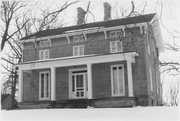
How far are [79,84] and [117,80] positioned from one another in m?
2.69

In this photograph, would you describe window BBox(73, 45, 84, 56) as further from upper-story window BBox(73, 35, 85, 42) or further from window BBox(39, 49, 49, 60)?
window BBox(39, 49, 49, 60)

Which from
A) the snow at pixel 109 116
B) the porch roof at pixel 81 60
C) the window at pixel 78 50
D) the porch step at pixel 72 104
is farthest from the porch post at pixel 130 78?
the window at pixel 78 50

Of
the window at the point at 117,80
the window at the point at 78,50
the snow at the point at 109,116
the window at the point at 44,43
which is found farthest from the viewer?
the window at the point at 44,43

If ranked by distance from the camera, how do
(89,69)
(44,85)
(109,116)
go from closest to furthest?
(109,116)
(89,69)
(44,85)

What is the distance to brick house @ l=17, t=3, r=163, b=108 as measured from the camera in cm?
1605

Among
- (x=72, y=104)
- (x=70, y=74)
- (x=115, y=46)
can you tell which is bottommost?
(x=72, y=104)

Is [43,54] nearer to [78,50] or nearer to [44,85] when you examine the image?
[44,85]

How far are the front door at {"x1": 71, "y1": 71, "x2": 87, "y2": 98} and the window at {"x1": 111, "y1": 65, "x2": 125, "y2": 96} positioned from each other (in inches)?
76.4

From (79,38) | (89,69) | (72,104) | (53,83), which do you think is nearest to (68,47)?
(79,38)

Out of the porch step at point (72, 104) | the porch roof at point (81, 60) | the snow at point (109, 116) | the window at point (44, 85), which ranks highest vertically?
the porch roof at point (81, 60)

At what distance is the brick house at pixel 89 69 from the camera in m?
16.0

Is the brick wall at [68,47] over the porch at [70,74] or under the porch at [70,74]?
over

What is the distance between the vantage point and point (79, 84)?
1841 centimetres

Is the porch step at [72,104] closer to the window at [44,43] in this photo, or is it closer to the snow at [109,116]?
the snow at [109,116]
